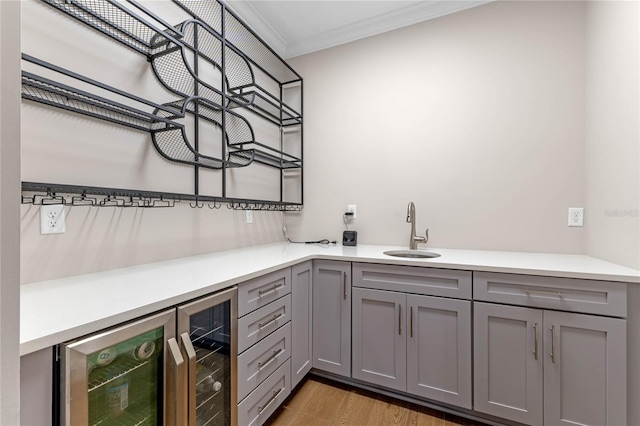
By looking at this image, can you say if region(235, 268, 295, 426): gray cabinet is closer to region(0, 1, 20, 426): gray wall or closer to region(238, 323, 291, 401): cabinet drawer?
region(238, 323, 291, 401): cabinet drawer

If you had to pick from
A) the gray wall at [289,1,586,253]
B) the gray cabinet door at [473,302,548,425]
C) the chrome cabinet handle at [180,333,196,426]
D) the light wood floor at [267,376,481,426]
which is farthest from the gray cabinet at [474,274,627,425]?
the chrome cabinet handle at [180,333,196,426]

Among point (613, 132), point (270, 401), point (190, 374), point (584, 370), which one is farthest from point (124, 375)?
point (613, 132)

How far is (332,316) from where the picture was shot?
188 cm

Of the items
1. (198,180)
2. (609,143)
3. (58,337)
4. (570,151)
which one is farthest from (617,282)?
(198,180)

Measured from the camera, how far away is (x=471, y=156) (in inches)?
83.6

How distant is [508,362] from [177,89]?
2.37 metres

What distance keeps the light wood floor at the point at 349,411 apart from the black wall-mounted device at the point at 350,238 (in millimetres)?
1018

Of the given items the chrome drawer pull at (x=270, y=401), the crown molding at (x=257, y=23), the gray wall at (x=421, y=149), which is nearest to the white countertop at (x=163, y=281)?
the gray wall at (x=421, y=149)

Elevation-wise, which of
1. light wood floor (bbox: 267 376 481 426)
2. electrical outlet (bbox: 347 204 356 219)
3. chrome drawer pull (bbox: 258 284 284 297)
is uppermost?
electrical outlet (bbox: 347 204 356 219)

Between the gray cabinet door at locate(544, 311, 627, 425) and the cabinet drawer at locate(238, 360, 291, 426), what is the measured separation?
1.35 metres

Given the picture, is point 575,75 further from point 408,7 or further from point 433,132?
point 408,7

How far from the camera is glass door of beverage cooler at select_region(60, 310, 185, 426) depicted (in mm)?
717

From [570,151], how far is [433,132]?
2.88 ft

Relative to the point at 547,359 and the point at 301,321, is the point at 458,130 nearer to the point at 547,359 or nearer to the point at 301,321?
the point at 547,359
